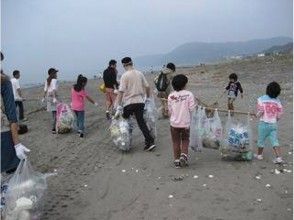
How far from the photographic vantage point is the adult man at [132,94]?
10.1m

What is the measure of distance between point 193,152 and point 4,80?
16.6 ft

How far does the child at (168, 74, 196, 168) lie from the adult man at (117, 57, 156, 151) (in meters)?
1.41

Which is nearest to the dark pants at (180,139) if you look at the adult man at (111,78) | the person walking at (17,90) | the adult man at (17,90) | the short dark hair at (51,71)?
the short dark hair at (51,71)

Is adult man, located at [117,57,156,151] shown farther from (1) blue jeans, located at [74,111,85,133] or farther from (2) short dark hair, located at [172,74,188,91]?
(1) blue jeans, located at [74,111,85,133]

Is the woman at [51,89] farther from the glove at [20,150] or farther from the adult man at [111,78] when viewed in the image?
the glove at [20,150]

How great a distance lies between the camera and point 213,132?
9.16 m

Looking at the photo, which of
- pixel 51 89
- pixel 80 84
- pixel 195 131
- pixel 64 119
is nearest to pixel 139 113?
pixel 195 131

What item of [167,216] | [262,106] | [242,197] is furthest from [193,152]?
[167,216]

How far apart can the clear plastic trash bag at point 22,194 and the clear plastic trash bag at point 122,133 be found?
13.1 feet

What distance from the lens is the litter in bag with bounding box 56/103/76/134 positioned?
41.0ft

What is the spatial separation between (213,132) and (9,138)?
435 cm

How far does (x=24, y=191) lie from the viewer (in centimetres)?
600

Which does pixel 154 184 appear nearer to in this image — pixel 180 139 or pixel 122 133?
pixel 180 139

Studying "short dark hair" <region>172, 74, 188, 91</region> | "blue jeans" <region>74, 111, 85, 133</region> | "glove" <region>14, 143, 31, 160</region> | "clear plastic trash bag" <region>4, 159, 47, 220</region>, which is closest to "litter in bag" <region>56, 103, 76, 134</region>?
"blue jeans" <region>74, 111, 85, 133</region>
